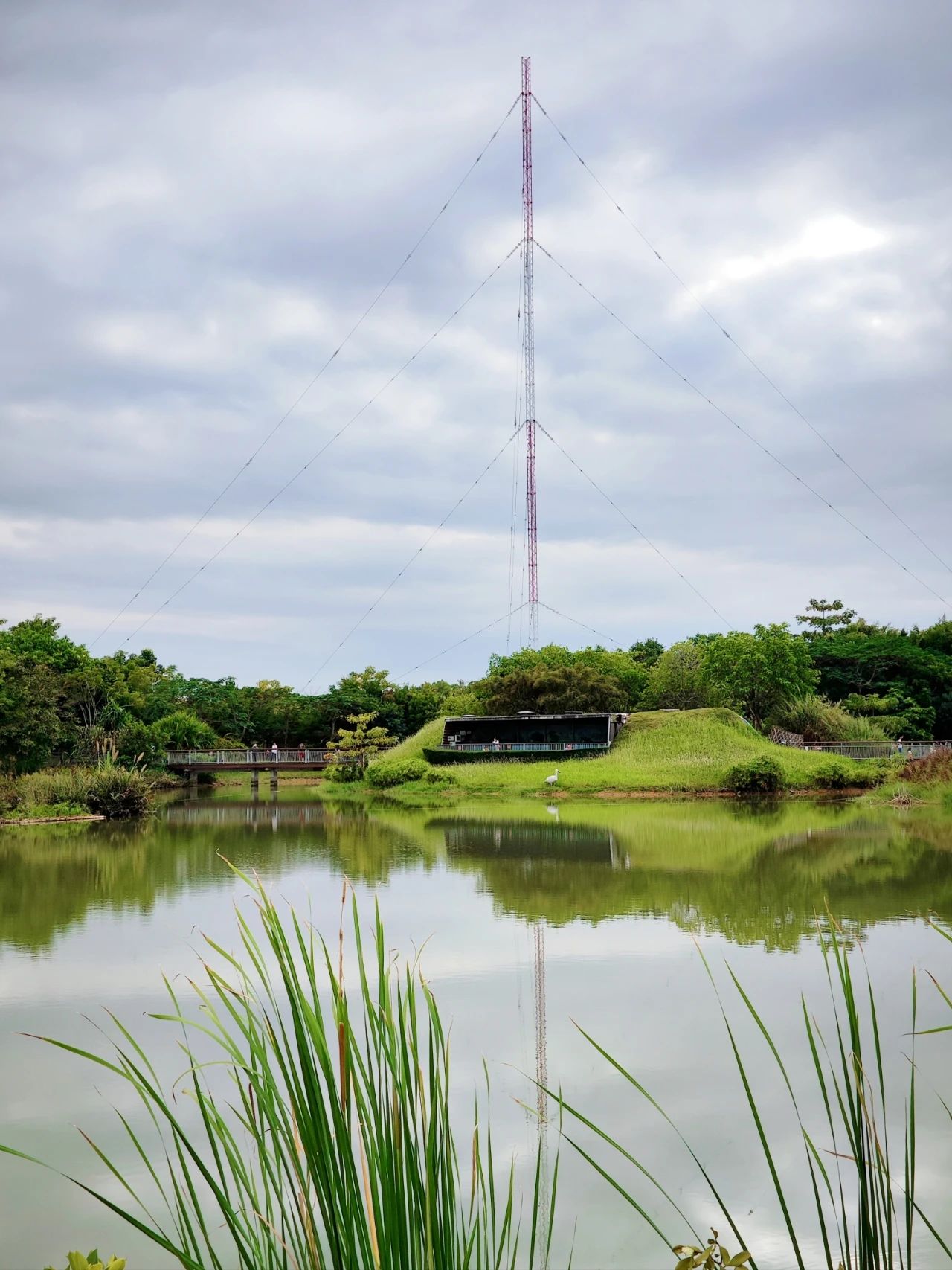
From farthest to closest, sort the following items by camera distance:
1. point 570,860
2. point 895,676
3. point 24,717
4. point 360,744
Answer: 1. point 895,676
2. point 360,744
3. point 24,717
4. point 570,860

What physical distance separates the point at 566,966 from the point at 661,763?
26.7 meters

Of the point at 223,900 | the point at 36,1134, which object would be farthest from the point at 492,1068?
the point at 223,900

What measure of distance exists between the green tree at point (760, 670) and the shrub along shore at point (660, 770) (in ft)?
15.4

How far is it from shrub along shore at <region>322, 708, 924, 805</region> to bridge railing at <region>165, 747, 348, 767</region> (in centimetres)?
487

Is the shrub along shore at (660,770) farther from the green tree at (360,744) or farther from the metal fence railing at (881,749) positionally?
the metal fence railing at (881,749)

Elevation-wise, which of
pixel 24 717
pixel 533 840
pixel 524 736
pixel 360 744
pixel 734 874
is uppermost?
pixel 24 717

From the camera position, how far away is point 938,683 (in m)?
48.7

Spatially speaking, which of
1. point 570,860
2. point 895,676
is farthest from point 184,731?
point 570,860

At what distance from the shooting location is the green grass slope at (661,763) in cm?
3291

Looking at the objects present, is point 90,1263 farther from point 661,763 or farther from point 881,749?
point 881,749

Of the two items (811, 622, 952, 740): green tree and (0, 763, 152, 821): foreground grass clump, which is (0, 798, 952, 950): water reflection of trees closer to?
(0, 763, 152, 821): foreground grass clump

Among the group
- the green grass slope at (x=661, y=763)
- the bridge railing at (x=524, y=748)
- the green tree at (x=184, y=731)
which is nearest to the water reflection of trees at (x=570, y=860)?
the green grass slope at (x=661, y=763)

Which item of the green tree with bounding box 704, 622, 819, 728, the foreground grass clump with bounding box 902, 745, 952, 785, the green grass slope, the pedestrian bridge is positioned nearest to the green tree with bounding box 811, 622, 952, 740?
the green tree with bounding box 704, 622, 819, 728

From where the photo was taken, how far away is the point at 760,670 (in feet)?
140
